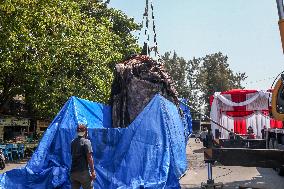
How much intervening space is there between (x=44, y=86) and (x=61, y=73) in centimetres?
193

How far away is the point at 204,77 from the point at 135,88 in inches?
2836

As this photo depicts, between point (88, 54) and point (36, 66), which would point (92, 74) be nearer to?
point (88, 54)

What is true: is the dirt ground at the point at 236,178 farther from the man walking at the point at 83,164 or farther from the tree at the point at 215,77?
the tree at the point at 215,77

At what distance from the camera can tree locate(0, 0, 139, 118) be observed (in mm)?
19438

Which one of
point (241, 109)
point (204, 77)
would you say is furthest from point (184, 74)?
point (241, 109)

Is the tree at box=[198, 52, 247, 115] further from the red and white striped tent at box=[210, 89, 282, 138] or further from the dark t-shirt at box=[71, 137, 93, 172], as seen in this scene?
the dark t-shirt at box=[71, 137, 93, 172]

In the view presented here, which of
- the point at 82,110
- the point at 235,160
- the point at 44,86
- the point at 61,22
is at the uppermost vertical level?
the point at 61,22

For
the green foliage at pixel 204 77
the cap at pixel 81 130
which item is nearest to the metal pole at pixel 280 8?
the cap at pixel 81 130

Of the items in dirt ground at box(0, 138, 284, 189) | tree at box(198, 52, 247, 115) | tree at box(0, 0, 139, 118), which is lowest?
dirt ground at box(0, 138, 284, 189)

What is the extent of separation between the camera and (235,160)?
25.3 ft

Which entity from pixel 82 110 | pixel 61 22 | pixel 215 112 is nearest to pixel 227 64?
pixel 215 112

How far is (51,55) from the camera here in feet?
70.6

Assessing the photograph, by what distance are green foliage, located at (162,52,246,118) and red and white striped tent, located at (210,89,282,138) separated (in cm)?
4232

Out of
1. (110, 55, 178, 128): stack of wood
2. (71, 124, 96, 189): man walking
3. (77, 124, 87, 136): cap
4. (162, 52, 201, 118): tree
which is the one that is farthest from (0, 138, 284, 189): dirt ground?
(162, 52, 201, 118): tree
